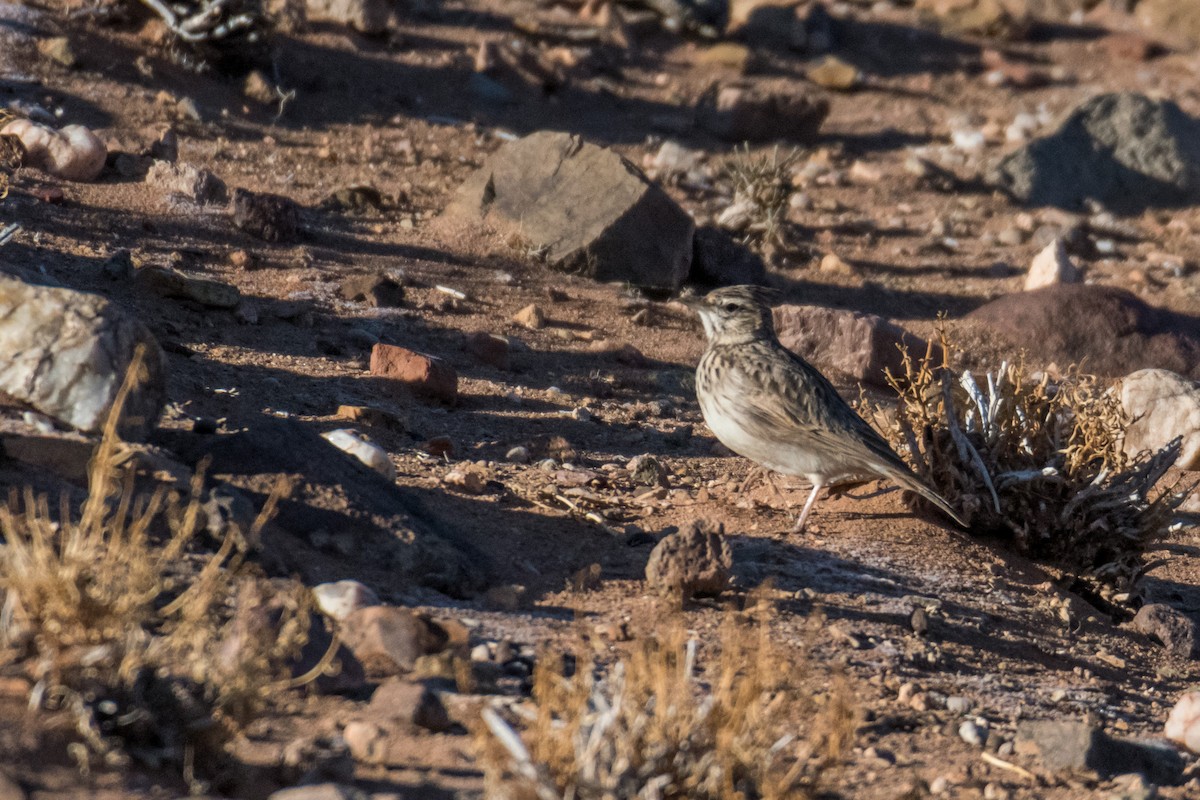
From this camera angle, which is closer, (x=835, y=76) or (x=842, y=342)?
(x=842, y=342)

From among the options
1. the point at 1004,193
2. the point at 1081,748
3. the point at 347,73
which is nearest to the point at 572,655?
the point at 1081,748

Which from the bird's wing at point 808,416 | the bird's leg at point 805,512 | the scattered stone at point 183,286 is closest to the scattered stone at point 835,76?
the scattered stone at point 183,286

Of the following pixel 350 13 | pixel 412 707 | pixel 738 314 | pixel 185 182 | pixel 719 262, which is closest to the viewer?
pixel 412 707

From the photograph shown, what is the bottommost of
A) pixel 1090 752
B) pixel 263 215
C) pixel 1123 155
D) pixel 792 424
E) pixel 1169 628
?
pixel 1169 628

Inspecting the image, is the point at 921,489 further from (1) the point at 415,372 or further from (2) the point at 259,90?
(2) the point at 259,90

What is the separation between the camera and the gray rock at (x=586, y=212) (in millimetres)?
9500

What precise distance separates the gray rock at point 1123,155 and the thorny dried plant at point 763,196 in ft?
10.5

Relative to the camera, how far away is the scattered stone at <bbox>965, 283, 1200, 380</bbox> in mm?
9711

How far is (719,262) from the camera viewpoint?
32.7 feet

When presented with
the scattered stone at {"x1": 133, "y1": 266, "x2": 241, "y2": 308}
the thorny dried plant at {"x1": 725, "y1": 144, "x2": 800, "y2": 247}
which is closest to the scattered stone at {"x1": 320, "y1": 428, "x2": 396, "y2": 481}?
the scattered stone at {"x1": 133, "y1": 266, "x2": 241, "y2": 308}

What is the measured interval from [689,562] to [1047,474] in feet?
6.81

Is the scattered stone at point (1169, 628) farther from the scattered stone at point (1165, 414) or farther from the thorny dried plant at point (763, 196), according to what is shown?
the thorny dried plant at point (763, 196)

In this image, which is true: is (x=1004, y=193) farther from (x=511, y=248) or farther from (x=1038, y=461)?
(x=1038, y=461)

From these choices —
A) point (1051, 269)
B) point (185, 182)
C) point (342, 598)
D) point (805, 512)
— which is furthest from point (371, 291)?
point (1051, 269)
